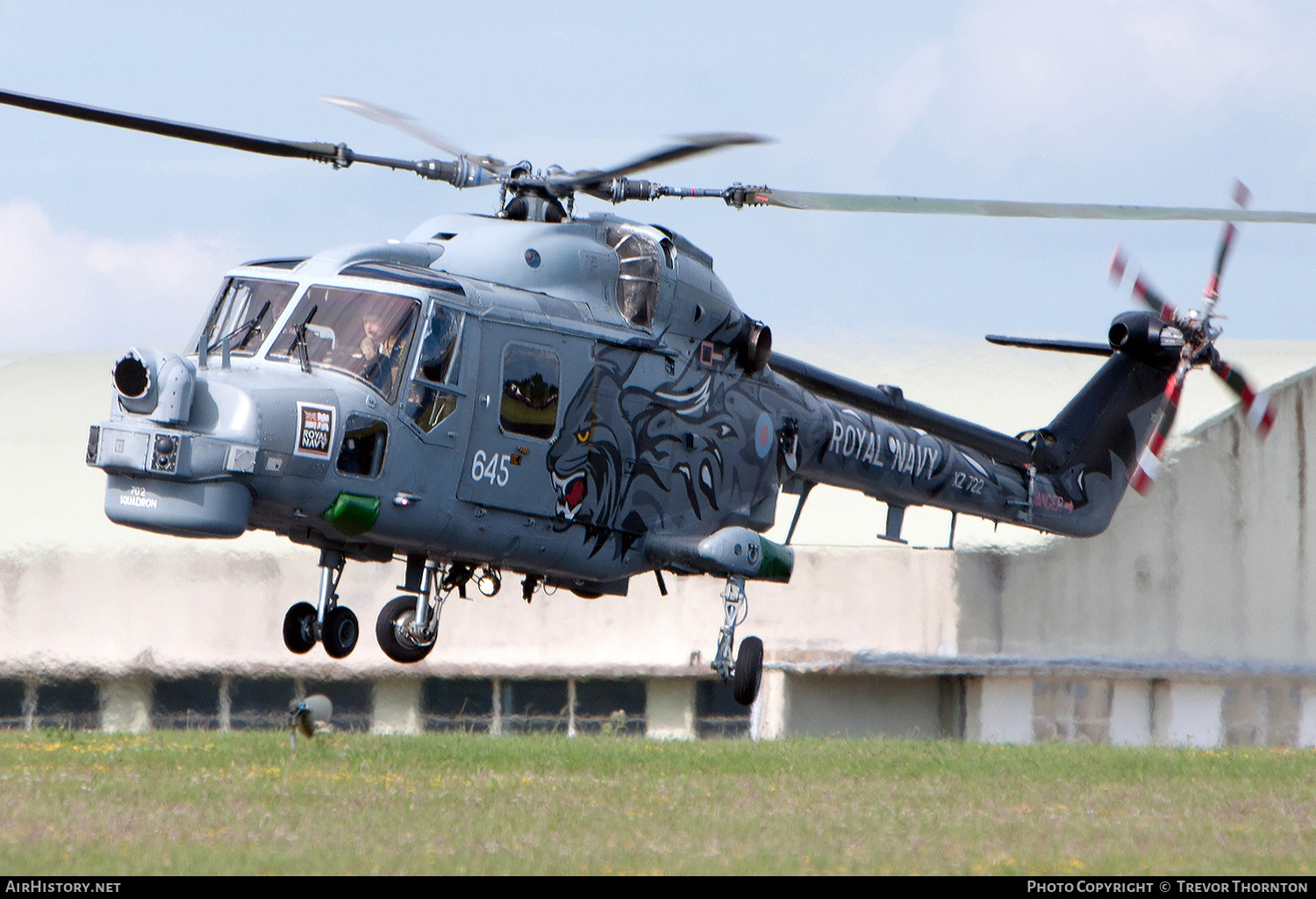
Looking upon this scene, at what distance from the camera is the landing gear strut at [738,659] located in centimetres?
1627

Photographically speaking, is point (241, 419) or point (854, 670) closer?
point (241, 419)

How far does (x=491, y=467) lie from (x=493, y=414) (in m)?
0.48

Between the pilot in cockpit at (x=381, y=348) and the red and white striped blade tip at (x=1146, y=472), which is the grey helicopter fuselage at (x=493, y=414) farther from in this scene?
the red and white striped blade tip at (x=1146, y=472)

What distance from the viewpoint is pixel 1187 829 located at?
12.6 m

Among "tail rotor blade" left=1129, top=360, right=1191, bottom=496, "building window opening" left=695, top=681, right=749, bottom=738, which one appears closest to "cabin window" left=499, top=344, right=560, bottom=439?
"tail rotor blade" left=1129, top=360, right=1191, bottom=496

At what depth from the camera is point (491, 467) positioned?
578 inches

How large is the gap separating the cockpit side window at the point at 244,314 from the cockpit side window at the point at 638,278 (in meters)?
3.62

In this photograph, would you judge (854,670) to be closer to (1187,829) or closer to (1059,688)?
(1059,688)

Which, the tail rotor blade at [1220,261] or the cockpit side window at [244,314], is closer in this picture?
the cockpit side window at [244,314]

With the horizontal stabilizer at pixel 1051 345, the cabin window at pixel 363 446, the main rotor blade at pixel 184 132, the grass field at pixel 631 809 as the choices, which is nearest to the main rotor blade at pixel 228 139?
the main rotor blade at pixel 184 132

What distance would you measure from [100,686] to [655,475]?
50.4ft

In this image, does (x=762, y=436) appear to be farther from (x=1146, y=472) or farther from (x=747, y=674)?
(x=1146, y=472)

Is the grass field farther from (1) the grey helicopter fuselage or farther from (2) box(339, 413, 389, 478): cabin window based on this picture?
(2) box(339, 413, 389, 478): cabin window

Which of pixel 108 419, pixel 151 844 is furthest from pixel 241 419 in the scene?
pixel 151 844
